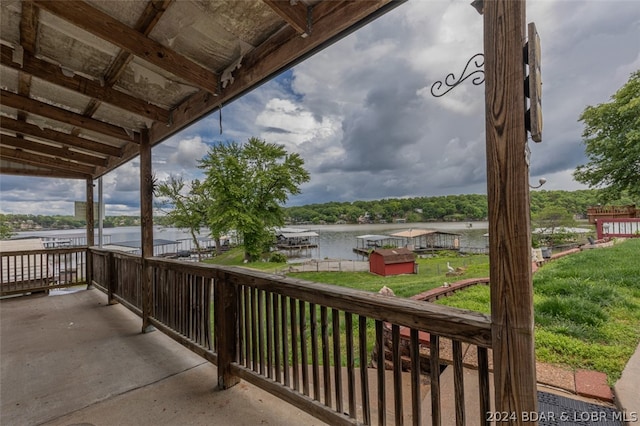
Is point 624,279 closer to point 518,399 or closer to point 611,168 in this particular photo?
point 518,399

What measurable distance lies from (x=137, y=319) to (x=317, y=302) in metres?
3.37

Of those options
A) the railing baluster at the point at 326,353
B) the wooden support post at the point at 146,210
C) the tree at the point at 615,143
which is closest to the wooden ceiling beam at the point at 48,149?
the wooden support post at the point at 146,210

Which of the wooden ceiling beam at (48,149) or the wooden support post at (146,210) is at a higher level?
the wooden ceiling beam at (48,149)

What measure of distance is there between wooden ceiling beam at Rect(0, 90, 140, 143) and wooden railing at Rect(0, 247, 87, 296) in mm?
3407

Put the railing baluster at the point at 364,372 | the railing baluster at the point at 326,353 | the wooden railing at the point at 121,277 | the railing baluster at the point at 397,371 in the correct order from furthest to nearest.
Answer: the wooden railing at the point at 121,277 → the railing baluster at the point at 326,353 → the railing baluster at the point at 364,372 → the railing baluster at the point at 397,371

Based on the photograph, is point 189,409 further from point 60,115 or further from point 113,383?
point 60,115

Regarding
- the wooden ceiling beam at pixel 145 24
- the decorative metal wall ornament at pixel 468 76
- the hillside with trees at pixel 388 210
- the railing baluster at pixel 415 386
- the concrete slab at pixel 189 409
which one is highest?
the wooden ceiling beam at pixel 145 24

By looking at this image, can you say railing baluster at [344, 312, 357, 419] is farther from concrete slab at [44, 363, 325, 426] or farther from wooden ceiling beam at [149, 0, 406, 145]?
wooden ceiling beam at [149, 0, 406, 145]

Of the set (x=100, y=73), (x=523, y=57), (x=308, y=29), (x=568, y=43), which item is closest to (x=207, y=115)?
(x=100, y=73)

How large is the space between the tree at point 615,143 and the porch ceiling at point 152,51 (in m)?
9.57

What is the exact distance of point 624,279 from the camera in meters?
3.34

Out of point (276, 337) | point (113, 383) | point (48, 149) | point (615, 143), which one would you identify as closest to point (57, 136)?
point (48, 149)

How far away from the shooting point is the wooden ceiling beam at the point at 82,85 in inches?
A: 79.9

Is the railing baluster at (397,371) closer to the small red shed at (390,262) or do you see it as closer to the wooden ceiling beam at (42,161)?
the wooden ceiling beam at (42,161)
